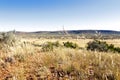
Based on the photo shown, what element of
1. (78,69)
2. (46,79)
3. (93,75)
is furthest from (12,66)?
(93,75)

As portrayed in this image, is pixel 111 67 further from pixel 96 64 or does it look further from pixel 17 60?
pixel 17 60

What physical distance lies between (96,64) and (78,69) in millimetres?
730

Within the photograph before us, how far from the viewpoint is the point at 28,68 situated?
6.52 metres

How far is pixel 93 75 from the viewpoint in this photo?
550cm

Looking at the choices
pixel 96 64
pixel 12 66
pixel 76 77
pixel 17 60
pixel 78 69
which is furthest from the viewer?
pixel 17 60

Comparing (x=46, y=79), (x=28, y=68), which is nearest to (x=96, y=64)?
(x=46, y=79)

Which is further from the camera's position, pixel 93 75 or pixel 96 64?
pixel 96 64

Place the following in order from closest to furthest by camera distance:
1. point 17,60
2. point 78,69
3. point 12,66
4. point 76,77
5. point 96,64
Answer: point 76,77, point 78,69, point 96,64, point 12,66, point 17,60

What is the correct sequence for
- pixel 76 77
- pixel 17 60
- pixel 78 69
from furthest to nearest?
pixel 17 60, pixel 78 69, pixel 76 77

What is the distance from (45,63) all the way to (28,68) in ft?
1.69

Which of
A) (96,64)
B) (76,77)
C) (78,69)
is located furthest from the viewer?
(96,64)

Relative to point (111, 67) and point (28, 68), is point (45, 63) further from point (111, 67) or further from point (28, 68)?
point (111, 67)

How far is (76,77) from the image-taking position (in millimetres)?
5406

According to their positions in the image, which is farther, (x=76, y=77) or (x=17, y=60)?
(x=17, y=60)
